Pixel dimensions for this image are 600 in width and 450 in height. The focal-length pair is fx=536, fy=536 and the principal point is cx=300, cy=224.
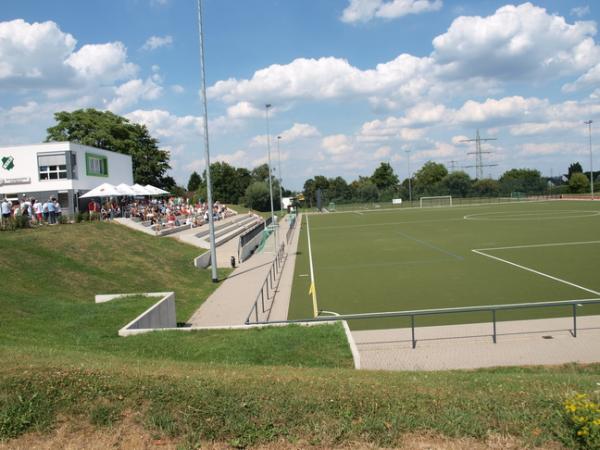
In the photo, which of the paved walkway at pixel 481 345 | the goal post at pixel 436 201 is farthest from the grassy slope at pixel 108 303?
the goal post at pixel 436 201

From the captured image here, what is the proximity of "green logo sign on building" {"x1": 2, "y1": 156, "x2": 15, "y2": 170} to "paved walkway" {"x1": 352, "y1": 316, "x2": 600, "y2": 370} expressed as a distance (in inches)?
1152

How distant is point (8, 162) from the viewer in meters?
34.8

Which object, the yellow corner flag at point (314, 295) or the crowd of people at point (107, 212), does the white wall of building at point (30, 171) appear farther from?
the yellow corner flag at point (314, 295)

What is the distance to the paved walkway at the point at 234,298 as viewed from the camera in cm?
1697

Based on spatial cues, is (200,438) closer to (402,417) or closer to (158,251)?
(402,417)

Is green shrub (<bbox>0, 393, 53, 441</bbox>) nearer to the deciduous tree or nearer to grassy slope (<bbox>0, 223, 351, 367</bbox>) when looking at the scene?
grassy slope (<bbox>0, 223, 351, 367</bbox>)

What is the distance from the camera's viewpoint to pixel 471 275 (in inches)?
923

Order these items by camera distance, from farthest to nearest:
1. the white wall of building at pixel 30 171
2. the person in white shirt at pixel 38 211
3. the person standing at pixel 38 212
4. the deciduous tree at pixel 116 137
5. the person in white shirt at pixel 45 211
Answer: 1. the deciduous tree at pixel 116 137
2. the white wall of building at pixel 30 171
3. the person in white shirt at pixel 45 211
4. the person in white shirt at pixel 38 211
5. the person standing at pixel 38 212

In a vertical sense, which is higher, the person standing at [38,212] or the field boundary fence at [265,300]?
the person standing at [38,212]

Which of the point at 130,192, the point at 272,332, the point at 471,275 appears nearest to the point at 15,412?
the point at 272,332

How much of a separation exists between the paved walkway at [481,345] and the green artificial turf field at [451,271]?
124cm

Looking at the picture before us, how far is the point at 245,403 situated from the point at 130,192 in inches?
1164

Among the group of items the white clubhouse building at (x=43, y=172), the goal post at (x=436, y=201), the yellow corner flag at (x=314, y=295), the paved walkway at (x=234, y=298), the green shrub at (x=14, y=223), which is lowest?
the yellow corner flag at (x=314, y=295)

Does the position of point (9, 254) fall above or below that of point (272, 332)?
above
